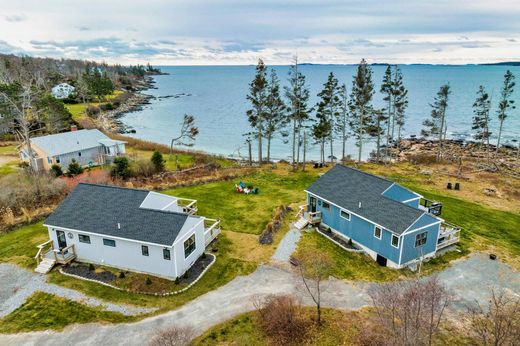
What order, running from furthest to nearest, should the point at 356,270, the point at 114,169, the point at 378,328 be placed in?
the point at 114,169 → the point at 356,270 → the point at 378,328

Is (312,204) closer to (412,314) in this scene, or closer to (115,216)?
(115,216)

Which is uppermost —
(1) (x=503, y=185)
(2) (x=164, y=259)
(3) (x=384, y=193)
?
(3) (x=384, y=193)

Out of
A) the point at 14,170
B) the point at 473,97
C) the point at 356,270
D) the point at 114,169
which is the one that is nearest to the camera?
the point at 356,270

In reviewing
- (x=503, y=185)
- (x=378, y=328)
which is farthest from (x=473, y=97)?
(x=378, y=328)

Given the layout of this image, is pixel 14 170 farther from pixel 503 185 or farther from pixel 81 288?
pixel 503 185

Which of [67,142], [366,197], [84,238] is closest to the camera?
[84,238]

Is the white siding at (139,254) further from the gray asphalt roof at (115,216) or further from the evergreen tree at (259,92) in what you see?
the evergreen tree at (259,92)

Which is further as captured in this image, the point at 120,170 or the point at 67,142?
the point at 67,142

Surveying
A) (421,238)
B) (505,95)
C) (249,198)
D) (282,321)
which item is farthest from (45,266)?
(505,95)
